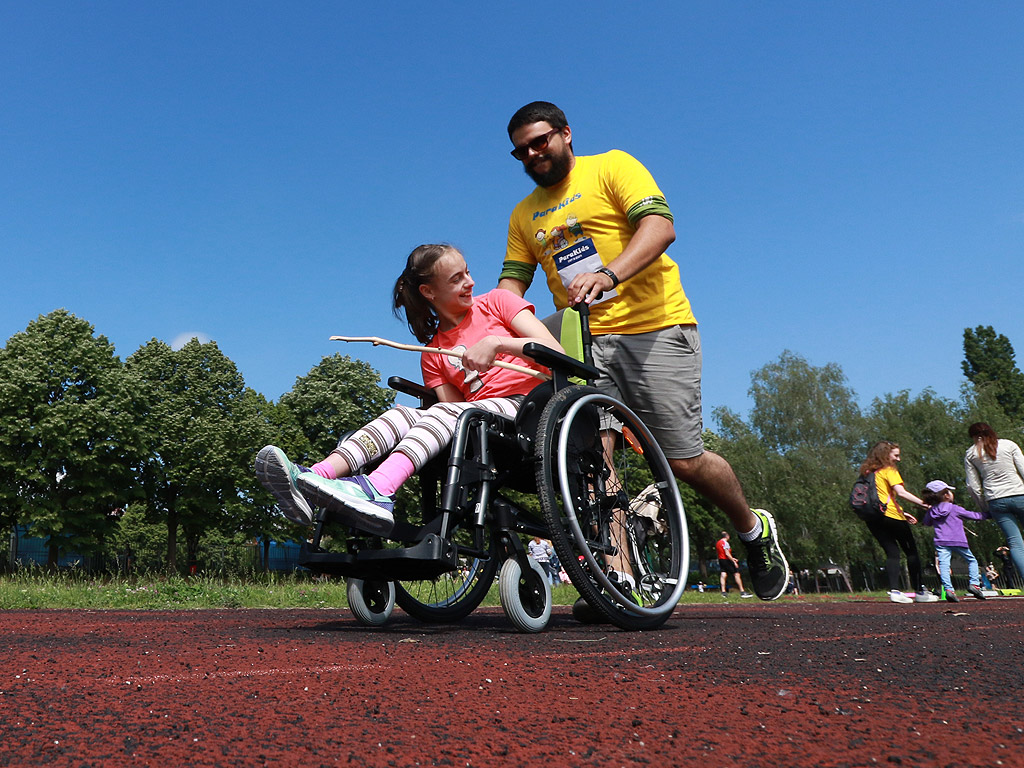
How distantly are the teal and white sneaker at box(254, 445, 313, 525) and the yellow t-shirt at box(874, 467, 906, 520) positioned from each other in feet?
25.8

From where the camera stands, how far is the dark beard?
4.62 meters

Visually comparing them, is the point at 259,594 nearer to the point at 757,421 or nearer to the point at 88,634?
the point at 88,634

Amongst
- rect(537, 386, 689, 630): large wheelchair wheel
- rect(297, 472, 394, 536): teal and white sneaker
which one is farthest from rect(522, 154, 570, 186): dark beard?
rect(297, 472, 394, 536): teal and white sneaker

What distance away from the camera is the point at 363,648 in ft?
8.54

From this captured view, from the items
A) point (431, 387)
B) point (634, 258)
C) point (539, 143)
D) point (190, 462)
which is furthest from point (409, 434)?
point (190, 462)

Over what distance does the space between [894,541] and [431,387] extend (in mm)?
7350

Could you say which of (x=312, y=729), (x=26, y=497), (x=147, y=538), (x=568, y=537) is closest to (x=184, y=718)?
(x=312, y=729)

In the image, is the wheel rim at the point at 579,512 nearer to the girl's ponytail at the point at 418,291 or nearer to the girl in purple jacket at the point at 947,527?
the girl's ponytail at the point at 418,291

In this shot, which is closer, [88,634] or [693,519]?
[88,634]

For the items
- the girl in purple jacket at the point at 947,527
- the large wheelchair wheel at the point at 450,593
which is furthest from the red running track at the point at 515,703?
the girl in purple jacket at the point at 947,527

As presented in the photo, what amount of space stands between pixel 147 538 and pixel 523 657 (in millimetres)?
48281

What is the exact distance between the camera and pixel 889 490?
30.6 ft

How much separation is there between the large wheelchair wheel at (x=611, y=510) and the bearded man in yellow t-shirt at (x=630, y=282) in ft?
1.19

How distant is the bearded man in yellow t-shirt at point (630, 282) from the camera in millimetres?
4281
